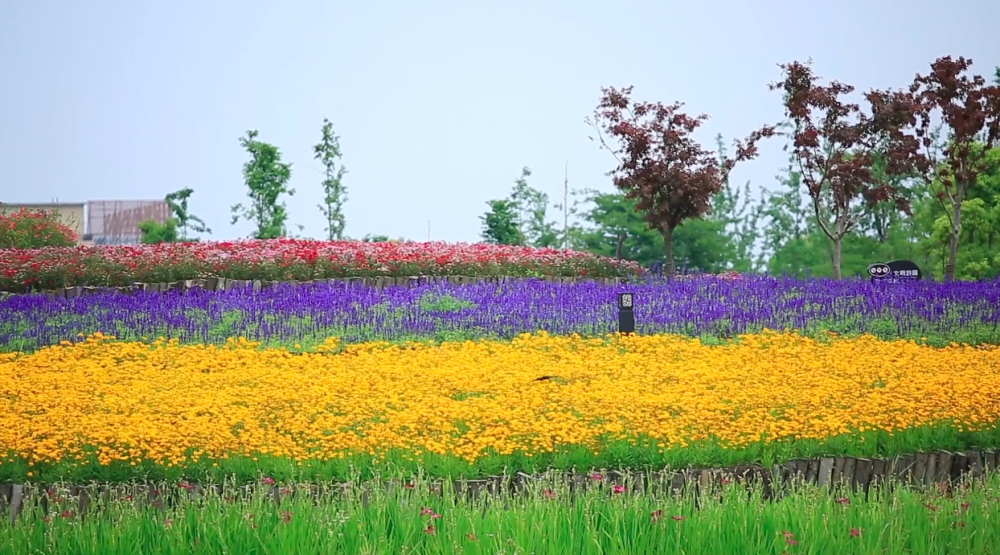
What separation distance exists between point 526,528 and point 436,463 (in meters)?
1.96

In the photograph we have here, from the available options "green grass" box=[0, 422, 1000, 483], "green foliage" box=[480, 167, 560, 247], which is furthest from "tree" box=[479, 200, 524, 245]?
"green grass" box=[0, 422, 1000, 483]

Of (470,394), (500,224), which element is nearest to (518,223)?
(500,224)

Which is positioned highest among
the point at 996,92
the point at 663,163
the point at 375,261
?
the point at 996,92

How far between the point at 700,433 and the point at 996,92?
57.1 feet

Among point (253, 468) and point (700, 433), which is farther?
point (700, 433)

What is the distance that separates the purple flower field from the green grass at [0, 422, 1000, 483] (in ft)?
17.6

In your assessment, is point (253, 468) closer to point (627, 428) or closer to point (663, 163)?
point (627, 428)

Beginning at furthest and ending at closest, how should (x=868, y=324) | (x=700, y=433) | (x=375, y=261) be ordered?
(x=375, y=261), (x=868, y=324), (x=700, y=433)

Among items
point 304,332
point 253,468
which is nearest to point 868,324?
point 304,332

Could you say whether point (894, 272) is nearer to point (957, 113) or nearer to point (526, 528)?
point (957, 113)

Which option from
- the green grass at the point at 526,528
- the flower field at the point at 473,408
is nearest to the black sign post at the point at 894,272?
the flower field at the point at 473,408

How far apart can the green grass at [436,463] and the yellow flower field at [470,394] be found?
0.10 meters

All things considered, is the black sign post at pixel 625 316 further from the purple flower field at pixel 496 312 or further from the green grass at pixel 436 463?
the green grass at pixel 436 463

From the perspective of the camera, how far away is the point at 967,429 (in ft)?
28.4
